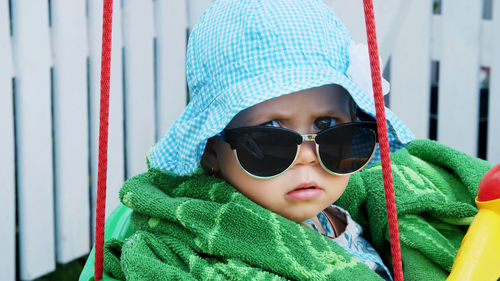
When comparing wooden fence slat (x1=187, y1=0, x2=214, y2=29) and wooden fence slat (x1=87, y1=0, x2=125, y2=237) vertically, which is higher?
wooden fence slat (x1=187, y1=0, x2=214, y2=29)

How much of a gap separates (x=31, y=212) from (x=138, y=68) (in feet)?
1.73

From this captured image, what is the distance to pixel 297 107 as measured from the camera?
1.07 meters

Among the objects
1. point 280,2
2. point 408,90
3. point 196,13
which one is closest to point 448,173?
point 280,2

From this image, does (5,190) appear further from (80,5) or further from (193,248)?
(193,248)

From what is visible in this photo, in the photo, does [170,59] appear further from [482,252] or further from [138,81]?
[482,252]

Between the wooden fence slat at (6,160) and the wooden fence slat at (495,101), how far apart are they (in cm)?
145

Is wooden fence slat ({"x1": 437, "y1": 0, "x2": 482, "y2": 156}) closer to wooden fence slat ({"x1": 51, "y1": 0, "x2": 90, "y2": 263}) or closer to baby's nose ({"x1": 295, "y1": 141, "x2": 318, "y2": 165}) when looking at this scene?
wooden fence slat ({"x1": 51, "y1": 0, "x2": 90, "y2": 263})

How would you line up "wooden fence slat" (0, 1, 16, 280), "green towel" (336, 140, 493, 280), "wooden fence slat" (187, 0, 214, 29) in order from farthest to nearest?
"wooden fence slat" (187, 0, 214, 29)
"wooden fence slat" (0, 1, 16, 280)
"green towel" (336, 140, 493, 280)

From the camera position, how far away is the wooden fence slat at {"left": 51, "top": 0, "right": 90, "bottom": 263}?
6.20ft

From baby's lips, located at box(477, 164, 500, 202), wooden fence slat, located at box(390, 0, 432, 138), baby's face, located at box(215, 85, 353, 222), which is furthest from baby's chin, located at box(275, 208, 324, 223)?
wooden fence slat, located at box(390, 0, 432, 138)

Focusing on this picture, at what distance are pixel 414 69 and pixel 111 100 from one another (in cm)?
98

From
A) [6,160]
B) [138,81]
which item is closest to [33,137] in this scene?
[6,160]

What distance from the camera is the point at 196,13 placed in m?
2.26

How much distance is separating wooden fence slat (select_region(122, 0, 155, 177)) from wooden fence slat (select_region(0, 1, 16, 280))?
420 millimetres
